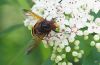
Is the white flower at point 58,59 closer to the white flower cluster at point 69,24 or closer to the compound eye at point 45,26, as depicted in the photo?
the white flower cluster at point 69,24

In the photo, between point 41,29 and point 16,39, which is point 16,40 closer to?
point 16,39

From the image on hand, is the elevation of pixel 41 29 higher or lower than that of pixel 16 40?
higher

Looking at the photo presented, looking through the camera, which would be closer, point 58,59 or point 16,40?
point 58,59

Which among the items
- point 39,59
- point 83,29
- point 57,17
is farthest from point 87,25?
point 39,59

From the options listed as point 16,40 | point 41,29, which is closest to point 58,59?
point 41,29

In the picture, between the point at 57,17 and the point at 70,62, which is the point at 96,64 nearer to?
the point at 70,62

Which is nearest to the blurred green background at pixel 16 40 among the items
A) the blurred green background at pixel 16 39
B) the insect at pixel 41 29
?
the blurred green background at pixel 16 39
